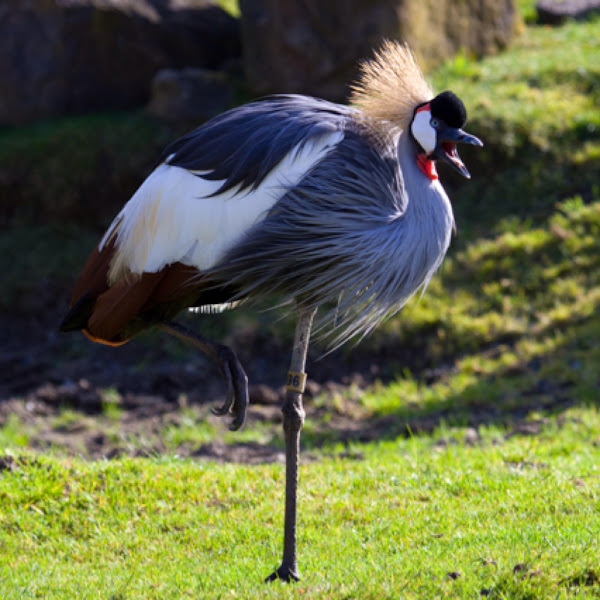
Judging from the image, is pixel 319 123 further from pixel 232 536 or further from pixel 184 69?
pixel 184 69

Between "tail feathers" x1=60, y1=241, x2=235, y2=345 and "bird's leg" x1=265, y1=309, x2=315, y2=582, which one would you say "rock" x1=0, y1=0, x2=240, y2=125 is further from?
"bird's leg" x1=265, y1=309, x2=315, y2=582

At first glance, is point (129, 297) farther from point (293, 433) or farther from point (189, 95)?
point (189, 95)

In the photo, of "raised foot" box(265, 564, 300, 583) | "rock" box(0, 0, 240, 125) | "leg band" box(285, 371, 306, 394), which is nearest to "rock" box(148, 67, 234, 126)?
"rock" box(0, 0, 240, 125)

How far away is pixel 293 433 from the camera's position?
3377mm

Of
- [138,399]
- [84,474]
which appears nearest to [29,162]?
[138,399]

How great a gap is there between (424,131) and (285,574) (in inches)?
66.7

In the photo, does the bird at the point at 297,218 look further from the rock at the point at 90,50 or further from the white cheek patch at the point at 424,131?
the rock at the point at 90,50

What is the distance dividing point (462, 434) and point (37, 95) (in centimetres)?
586

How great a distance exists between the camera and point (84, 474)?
168 inches

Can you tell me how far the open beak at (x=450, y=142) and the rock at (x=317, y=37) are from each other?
524cm

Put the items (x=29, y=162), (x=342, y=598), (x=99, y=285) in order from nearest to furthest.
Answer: (x=342, y=598) → (x=99, y=285) → (x=29, y=162)

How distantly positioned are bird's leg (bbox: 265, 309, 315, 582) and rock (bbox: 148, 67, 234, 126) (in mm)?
5685

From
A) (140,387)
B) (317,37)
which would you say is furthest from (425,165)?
(317,37)

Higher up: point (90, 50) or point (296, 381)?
point (296, 381)
